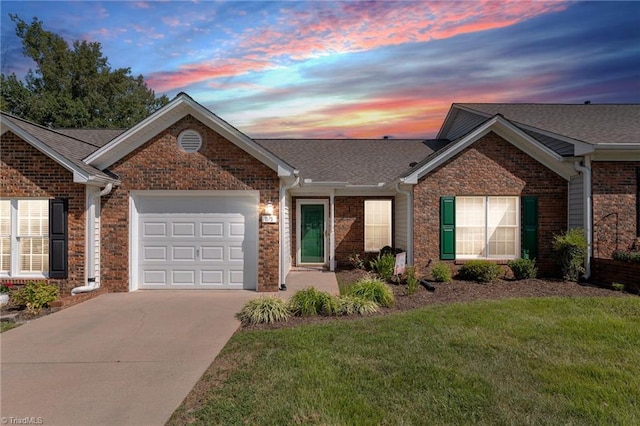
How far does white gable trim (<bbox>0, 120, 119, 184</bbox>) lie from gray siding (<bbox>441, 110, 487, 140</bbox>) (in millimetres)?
12081

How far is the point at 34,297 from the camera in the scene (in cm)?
772

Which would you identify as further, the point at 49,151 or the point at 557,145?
the point at 557,145

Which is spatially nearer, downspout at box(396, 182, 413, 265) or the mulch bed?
the mulch bed

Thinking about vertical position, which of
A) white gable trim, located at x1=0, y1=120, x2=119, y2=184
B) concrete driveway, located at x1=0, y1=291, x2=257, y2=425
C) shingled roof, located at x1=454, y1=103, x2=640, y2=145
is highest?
shingled roof, located at x1=454, y1=103, x2=640, y2=145

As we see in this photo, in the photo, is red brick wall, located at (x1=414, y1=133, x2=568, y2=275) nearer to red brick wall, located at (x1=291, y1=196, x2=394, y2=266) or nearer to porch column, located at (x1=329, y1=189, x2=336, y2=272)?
red brick wall, located at (x1=291, y1=196, x2=394, y2=266)

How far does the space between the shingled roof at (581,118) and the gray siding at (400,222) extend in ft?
13.7

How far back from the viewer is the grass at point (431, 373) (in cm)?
348

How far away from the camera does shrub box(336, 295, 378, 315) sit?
7082 mm

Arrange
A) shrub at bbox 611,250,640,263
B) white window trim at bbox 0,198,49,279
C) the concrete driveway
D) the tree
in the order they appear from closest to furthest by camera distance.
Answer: the concrete driveway < white window trim at bbox 0,198,49,279 < shrub at bbox 611,250,640,263 < the tree

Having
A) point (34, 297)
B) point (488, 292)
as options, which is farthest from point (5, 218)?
point (488, 292)

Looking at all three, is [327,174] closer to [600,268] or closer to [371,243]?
[371,243]

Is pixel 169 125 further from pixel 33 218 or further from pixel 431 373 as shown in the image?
pixel 431 373

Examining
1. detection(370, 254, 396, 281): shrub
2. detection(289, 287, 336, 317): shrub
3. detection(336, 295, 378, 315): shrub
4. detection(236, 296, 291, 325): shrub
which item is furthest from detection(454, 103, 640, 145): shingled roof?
detection(236, 296, 291, 325): shrub

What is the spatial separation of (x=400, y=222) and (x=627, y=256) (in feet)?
20.4
